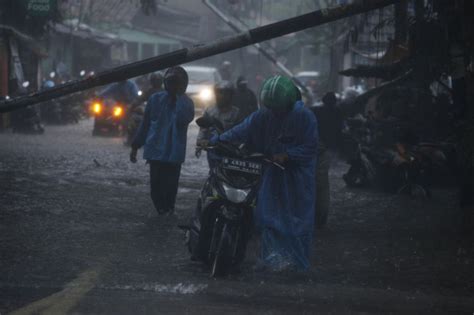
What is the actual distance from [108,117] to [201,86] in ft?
38.0

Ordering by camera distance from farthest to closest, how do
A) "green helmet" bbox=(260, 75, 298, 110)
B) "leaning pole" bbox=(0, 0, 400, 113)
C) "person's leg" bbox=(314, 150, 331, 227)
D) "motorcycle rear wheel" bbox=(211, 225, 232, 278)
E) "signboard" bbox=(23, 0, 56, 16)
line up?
"signboard" bbox=(23, 0, 56, 16), "person's leg" bbox=(314, 150, 331, 227), "leaning pole" bbox=(0, 0, 400, 113), "green helmet" bbox=(260, 75, 298, 110), "motorcycle rear wheel" bbox=(211, 225, 232, 278)

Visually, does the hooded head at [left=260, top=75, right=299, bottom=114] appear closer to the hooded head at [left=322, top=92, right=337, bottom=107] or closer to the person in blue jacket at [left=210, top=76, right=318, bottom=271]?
the person in blue jacket at [left=210, top=76, right=318, bottom=271]

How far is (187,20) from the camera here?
52.6 m

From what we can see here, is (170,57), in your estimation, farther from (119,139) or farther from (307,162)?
(119,139)

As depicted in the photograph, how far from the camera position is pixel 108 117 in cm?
2155

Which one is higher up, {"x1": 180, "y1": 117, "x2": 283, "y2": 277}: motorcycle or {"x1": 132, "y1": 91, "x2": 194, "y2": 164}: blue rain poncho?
{"x1": 132, "y1": 91, "x2": 194, "y2": 164}: blue rain poncho

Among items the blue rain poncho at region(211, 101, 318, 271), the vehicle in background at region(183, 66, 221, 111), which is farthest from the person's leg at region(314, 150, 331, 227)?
the vehicle in background at region(183, 66, 221, 111)

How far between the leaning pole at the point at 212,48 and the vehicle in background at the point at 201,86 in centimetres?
2158

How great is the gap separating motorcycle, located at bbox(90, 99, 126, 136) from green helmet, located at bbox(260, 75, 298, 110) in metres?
14.4

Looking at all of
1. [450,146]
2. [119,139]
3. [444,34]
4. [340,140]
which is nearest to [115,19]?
[119,139]

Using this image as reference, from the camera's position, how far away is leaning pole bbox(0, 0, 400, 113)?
27.5 ft

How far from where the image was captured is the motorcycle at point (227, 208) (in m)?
6.68

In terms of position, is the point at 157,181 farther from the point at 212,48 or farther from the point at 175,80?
the point at 212,48

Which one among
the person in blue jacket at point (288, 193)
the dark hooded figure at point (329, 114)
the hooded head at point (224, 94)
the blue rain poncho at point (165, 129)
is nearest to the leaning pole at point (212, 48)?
the hooded head at point (224, 94)
